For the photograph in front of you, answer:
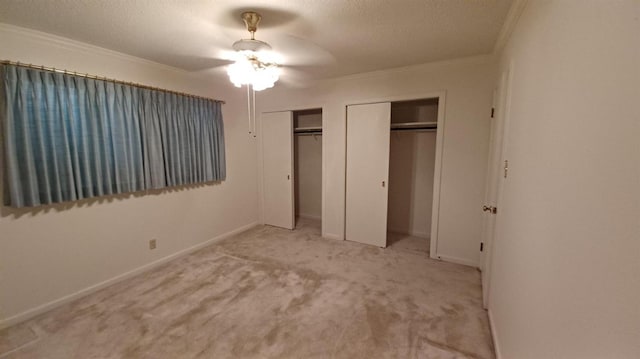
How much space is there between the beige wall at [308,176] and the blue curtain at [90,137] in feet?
6.43

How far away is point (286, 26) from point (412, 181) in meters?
2.96

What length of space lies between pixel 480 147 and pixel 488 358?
2.12m

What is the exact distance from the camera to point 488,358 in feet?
5.64

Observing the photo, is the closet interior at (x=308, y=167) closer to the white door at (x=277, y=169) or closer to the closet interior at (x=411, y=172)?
the white door at (x=277, y=169)

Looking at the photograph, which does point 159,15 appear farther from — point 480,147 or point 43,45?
point 480,147

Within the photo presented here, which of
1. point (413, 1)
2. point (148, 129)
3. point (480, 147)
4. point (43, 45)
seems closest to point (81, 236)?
point (148, 129)

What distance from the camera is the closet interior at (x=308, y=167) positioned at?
4.78 meters

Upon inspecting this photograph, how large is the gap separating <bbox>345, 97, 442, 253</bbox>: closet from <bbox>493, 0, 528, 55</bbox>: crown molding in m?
1.00

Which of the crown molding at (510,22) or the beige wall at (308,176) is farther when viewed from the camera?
the beige wall at (308,176)

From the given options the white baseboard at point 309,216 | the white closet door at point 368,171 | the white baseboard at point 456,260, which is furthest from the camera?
the white baseboard at point 309,216

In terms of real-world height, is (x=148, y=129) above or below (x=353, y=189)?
above

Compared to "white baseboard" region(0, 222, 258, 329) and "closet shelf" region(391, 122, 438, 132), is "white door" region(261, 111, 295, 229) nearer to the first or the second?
"white baseboard" region(0, 222, 258, 329)

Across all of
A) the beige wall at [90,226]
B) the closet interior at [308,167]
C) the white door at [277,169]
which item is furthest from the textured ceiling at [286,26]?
the closet interior at [308,167]

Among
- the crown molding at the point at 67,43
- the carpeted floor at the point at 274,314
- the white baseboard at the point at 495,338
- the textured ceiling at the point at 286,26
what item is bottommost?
the carpeted floor at the point at 274,314
